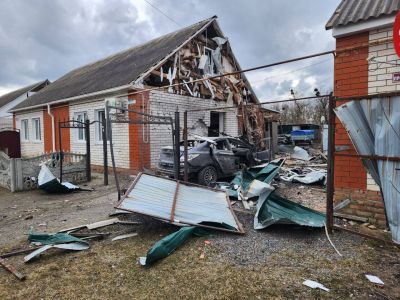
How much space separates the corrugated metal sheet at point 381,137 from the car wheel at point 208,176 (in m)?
5.09

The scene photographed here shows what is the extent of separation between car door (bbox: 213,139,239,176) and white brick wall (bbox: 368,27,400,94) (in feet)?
15.9

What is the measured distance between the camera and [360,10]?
4.72 meters

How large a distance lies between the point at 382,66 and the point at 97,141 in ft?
35.0

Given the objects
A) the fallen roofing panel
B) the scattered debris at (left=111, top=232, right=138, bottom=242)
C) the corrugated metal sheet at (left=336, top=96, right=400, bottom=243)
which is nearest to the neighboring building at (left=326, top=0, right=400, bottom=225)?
the fallen roofing panel

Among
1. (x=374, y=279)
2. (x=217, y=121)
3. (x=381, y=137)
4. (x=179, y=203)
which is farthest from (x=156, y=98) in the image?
(x=374, y=279)

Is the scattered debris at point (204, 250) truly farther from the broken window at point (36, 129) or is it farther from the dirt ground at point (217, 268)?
the broken window at point (36, 129)

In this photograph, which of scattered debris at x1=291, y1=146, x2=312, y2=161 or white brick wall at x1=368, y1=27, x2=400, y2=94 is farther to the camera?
scattered debris at x1=291, y1=146, x2=312, y2=161

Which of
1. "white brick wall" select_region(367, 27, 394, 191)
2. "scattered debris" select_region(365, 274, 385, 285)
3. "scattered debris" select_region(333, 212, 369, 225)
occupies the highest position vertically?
"white brick wall" select_region(367, 27, 394, 191)

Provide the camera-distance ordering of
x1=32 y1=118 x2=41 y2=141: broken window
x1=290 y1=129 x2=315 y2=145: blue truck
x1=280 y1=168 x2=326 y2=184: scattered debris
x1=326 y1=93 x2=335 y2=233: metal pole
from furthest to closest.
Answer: x1=290 y1=129 x2=315 y2=145: blue truck < x1=32 y1=118 x2=41 y2=141: broken window < x1=280 y1=168 x2=326 y2=184: scattered debris < x1=326 y1=93 x2=335 y2=233: metal pole

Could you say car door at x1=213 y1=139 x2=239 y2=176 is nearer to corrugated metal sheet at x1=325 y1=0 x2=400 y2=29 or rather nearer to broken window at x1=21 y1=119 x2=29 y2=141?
corrugated metal sheet at x1=325 y1=0 x2=400 y2=29

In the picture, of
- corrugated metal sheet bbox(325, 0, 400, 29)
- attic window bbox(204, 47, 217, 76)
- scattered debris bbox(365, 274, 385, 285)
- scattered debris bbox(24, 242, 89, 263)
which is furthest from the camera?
attic window bbox(204, 47, 217, 76)

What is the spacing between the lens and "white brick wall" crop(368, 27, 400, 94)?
14.4ft

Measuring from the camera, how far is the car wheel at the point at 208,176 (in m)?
8.26

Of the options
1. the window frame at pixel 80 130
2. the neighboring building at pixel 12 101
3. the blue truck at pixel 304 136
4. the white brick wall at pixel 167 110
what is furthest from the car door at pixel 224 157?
the neighboring building at pixel 12 101
